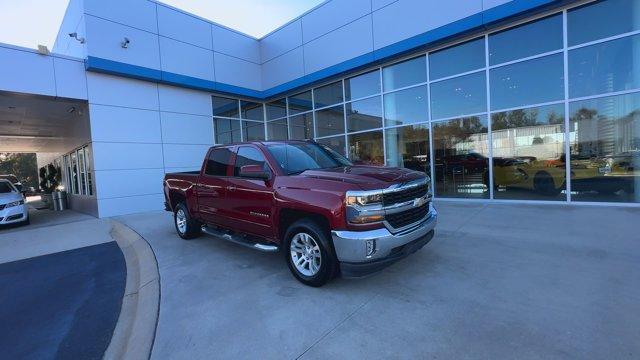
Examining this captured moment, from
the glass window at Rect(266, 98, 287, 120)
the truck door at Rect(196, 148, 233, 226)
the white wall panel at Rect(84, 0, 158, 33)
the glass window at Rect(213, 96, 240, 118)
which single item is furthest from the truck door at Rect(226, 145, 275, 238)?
Answer: the glass window at Rect(266, 98, 287, 120)

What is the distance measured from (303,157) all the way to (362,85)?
329 inches

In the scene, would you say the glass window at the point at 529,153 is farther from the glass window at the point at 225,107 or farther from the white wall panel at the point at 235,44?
the white wall panel at the point at 235,44

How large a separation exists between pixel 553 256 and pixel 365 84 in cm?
923

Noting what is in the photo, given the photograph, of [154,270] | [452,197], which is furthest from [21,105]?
[452,197]

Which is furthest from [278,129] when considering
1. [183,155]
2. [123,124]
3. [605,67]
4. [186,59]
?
[605,67]

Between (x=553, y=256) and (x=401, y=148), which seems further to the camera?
(x=401, y=148)

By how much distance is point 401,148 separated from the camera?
11680mm

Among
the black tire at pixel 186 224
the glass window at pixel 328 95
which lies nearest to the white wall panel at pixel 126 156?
the black tire at pixel 186 224

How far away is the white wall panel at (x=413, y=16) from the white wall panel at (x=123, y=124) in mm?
8736

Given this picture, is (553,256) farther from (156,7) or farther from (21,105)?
(21,105)

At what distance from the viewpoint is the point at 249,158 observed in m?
5.29

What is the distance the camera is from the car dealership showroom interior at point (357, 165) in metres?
3.28

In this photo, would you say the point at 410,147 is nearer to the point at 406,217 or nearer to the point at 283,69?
the point at 283,69

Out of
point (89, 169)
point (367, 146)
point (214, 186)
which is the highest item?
point (367, 146)
